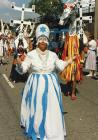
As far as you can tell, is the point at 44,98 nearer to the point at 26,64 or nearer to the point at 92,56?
the point at 26,64

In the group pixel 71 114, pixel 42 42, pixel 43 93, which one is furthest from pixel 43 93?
pixel 71 114

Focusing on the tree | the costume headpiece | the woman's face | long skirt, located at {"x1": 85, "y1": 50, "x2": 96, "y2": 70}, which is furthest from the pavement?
the tree

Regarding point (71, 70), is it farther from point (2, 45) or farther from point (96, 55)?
point (2, 45)

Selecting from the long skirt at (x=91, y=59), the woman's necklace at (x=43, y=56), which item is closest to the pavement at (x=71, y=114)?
the woman's necklace at (x=43, y=56)

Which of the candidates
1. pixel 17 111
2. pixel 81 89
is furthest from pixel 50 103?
pixel 81 89

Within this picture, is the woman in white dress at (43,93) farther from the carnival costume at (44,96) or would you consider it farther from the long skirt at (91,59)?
the long skirt at (91,59)

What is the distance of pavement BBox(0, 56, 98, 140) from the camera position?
329 inches

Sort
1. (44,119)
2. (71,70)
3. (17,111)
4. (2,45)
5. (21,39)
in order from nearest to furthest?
1. (44,119)
2. (17,111)
3. (71,70)
4. (21,39)
5. (2,45)

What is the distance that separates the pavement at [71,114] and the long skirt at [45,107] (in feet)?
2.20

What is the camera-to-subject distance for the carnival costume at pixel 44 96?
738 cm

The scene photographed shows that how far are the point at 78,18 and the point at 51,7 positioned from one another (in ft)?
165

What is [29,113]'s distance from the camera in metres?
7.57

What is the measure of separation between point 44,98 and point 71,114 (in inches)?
115

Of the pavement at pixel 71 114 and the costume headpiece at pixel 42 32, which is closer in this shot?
the costume headpiece at pixel 42 32
